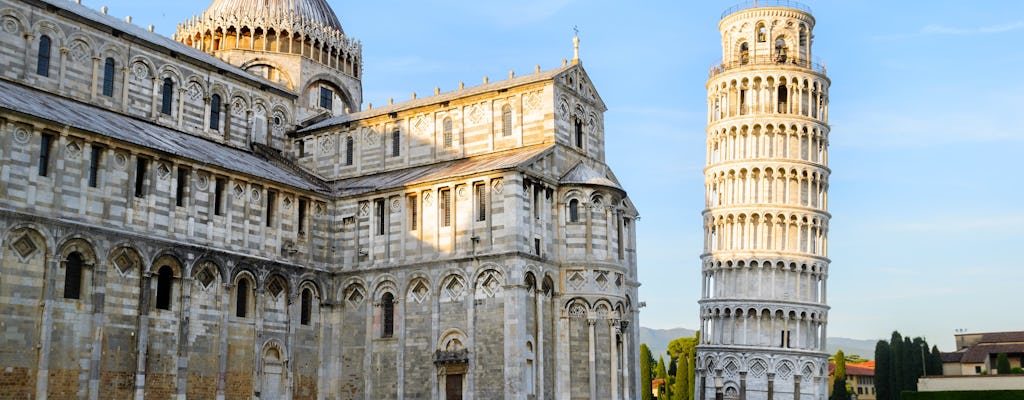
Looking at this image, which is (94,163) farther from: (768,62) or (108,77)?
(768,62)

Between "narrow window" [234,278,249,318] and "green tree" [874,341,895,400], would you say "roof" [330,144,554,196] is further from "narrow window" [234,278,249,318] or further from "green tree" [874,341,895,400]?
"green tree" [874,341,895,400]

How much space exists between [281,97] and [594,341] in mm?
19824

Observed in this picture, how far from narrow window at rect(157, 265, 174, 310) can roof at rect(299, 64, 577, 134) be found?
13304 millimetres

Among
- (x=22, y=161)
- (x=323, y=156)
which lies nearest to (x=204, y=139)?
(x=323, y=156)

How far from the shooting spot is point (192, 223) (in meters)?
40.5

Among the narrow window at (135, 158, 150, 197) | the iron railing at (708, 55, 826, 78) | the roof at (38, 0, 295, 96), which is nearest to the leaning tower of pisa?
the iron railing at (708, 55, 826, 78)

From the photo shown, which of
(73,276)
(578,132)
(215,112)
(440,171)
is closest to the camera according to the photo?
(73,276)

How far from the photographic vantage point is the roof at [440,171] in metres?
43.8

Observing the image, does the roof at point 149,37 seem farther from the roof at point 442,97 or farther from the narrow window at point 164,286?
the narrow window at point 164,286

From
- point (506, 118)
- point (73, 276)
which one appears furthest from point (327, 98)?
point (73, 276)

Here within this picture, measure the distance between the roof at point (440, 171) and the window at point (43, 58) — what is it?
12.5 meters

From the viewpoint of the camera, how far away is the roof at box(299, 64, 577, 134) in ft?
152

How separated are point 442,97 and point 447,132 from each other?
1768 mm

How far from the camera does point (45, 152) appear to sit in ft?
118
